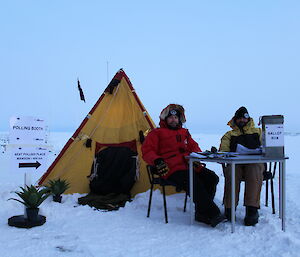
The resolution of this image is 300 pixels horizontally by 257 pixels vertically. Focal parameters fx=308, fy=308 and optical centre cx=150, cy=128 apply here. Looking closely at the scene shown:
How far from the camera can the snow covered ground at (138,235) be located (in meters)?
2.44

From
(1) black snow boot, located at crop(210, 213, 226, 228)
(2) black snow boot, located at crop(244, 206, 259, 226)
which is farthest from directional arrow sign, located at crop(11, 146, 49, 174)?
(2) black snow boot, located at crop(244, 206, 259, 226)

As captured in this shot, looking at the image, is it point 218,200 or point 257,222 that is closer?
point 257,222

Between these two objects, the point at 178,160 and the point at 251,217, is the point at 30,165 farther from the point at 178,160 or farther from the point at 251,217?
the point at 251,217

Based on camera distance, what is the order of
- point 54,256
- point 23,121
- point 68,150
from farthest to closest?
point 68,150
point 23,121
point 54,256

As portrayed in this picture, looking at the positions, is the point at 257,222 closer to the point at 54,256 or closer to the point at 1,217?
the point at 54,256

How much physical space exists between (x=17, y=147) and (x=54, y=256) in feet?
4.49

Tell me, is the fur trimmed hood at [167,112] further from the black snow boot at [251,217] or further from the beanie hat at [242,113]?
the black snow boot at [251,217]

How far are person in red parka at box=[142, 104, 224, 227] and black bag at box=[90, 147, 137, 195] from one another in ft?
3.28

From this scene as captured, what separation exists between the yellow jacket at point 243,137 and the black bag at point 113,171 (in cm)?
142

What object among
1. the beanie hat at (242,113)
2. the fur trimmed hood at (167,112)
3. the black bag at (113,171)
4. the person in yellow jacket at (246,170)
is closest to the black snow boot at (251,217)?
the person in yellow jacket at (246,170)

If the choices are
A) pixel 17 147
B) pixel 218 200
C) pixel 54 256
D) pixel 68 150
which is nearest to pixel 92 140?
pixel 68 150

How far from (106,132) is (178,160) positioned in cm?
176

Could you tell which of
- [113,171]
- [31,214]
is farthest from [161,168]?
[113,171]

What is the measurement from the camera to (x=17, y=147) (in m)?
3.26
